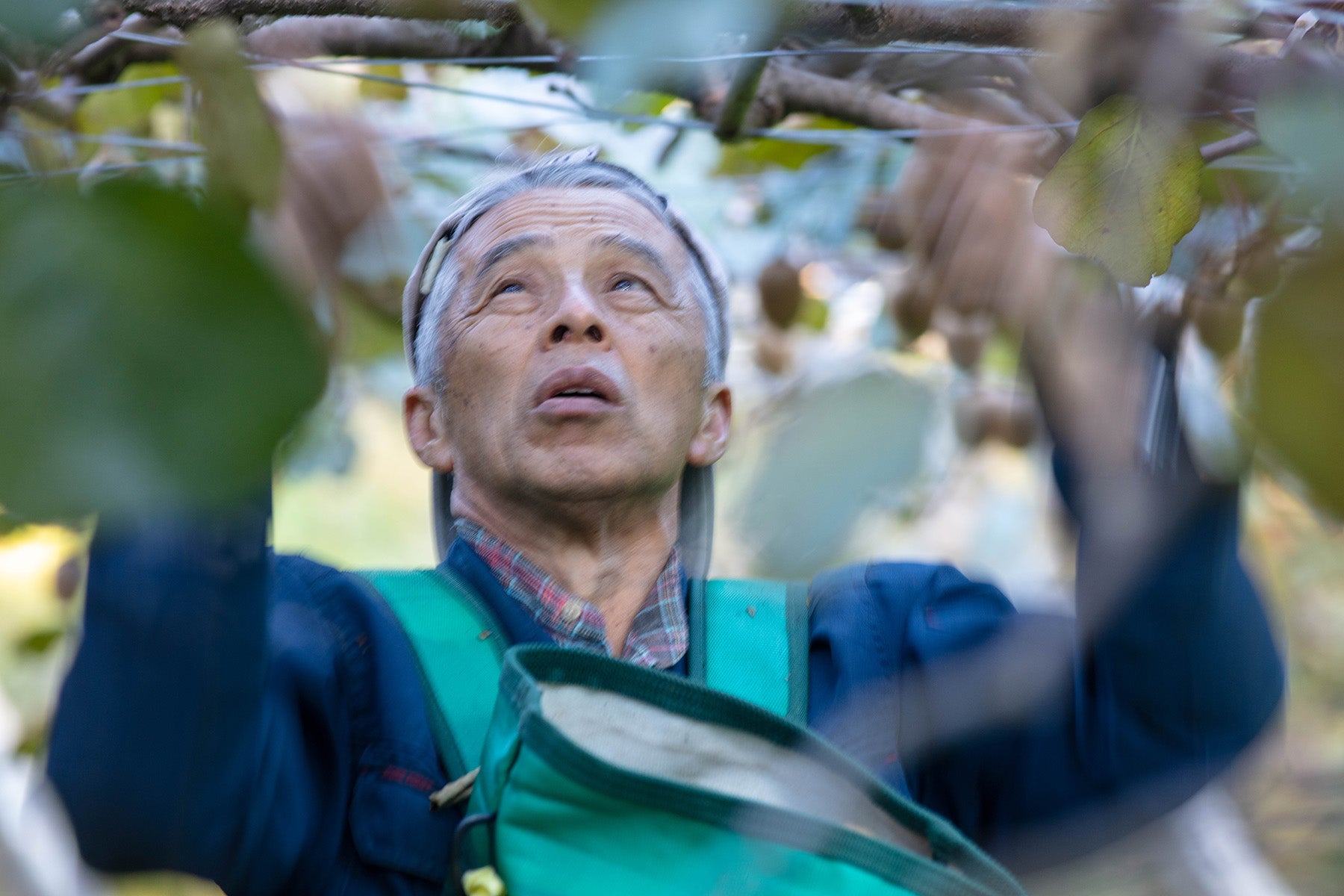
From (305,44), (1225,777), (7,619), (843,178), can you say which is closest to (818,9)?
(305,44)

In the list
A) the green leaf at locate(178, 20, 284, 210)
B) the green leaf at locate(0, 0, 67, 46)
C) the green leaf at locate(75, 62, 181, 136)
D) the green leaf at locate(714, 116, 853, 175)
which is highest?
the green leaf at locate(0, 0, 67, 46)

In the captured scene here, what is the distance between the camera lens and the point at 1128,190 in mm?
542

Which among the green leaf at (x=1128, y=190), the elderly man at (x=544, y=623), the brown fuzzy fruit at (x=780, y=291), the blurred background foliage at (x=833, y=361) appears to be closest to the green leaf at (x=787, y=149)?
the brown fuzzy fruit at (x=780, y=291)

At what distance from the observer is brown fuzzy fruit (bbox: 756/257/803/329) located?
2.20 m

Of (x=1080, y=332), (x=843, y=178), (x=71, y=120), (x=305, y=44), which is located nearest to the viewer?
(x=1080, y=332)

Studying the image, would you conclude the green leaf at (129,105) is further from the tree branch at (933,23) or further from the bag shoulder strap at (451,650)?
the tree branch at (933,23)

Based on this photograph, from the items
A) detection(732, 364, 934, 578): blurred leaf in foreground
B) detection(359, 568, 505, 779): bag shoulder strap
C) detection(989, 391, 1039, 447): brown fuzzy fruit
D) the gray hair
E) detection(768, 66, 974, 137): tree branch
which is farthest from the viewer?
detection(989, 391, 1039, 447): brown fuzzy fruit

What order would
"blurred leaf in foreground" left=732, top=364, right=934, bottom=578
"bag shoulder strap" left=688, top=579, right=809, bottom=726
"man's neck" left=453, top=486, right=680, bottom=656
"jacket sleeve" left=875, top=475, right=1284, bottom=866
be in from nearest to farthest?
"blurred leaf in foreground" left=732, top=364, right=934, bottom=578
"jacket sleeve" left=875, top=475, right=1284, bottom=866
"bag shoulder strap" left=688, top=579, right=809, bottom=726
"man's neck" left=453, top=486, right=680, bottom=656

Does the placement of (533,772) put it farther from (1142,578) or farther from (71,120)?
(71,120)

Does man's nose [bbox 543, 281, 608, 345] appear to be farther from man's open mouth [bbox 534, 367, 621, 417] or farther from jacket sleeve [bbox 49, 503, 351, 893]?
jacket sleeve [bbox 49, 503, 351, 893]

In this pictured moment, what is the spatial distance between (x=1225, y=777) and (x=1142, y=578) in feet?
1.08

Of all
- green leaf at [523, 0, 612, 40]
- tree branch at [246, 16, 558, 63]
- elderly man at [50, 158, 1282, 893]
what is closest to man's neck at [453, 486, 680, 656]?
elderly man at [50, 158, 1282, 893]

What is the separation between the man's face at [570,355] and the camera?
1.20m

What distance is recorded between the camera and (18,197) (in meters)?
0.29
